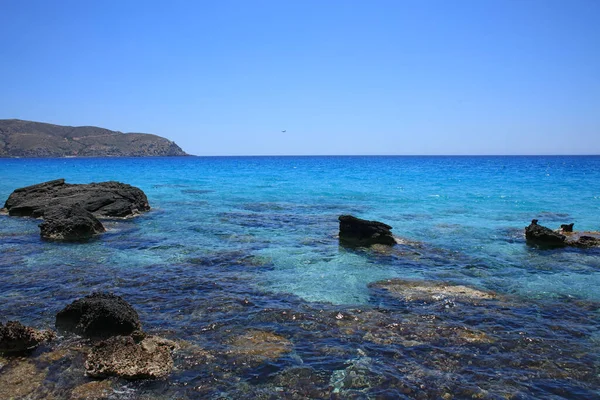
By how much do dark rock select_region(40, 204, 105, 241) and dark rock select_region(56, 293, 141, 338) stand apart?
9.94 meters

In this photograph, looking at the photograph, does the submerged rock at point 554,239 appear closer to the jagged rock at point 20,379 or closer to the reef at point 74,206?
the jagged rock at point 20,379

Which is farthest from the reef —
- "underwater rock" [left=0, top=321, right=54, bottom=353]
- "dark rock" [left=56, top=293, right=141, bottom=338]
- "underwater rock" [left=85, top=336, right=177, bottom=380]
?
"underwater rock" [left=85, top=336, right=177, bottom=380]

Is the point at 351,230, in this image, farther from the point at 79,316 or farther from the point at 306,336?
the point at 79,316

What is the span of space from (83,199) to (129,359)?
65.7 ft

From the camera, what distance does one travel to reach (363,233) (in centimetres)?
1720

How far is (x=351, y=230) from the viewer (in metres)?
17.5

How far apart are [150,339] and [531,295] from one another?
908cm

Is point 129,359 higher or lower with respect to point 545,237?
lower

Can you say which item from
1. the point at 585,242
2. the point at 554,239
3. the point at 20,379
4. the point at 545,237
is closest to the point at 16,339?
the point at 20,379

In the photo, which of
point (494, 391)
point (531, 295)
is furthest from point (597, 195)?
point (494, 391)

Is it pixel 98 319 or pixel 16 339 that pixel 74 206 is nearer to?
pixel 98 319

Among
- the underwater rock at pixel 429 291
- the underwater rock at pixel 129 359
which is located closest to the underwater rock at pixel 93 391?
the underwater rock at pixel 129 359

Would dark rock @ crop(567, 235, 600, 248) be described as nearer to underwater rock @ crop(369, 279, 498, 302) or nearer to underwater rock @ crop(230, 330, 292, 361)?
underwater rock @ crop(369, 279, 498, 302)

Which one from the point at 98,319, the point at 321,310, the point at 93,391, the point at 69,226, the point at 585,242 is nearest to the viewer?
the point at 93,391
